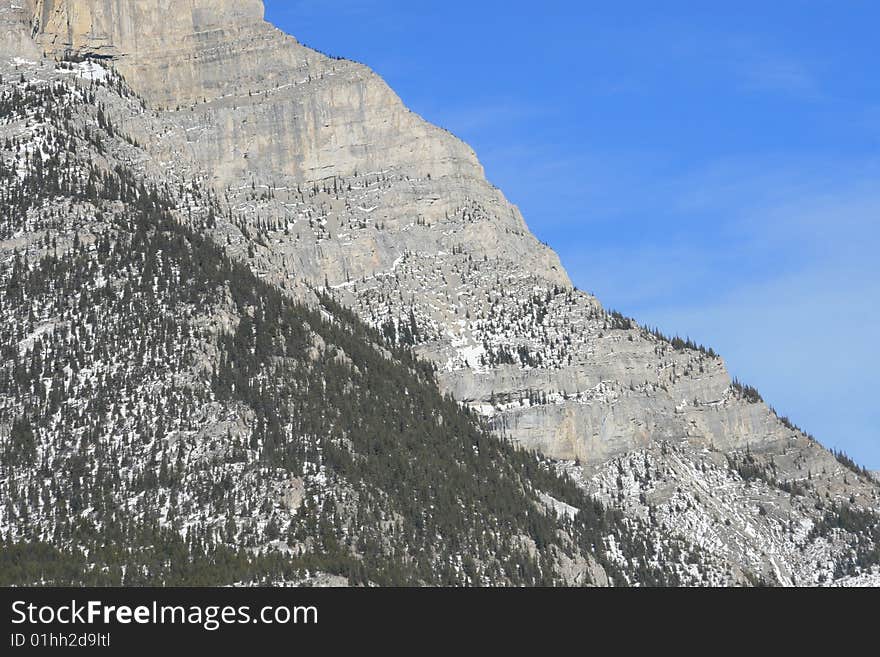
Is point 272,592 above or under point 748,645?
above

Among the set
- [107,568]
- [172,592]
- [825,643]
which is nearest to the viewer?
[825,643]

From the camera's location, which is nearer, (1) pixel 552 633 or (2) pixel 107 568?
(1) pixel 552 633

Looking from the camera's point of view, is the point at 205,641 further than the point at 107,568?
No

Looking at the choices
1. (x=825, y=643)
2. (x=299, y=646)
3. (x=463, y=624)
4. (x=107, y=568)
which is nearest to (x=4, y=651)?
(x=299, y=646)

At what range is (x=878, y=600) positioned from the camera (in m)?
93.5

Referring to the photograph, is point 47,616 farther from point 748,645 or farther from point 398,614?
point 748,645

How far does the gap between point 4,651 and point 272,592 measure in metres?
13.1

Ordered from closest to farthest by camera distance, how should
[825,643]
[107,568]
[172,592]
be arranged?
[825,643], [172,592], [107,568]

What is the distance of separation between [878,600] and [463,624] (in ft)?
59.1

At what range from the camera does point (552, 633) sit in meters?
91.8

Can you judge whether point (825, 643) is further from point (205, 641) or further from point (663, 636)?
point (205, 641)

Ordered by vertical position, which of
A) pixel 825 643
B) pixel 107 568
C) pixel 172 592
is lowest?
pixel 825 643

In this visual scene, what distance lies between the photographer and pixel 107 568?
198 m

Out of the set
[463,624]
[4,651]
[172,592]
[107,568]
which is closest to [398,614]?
[463,624]
